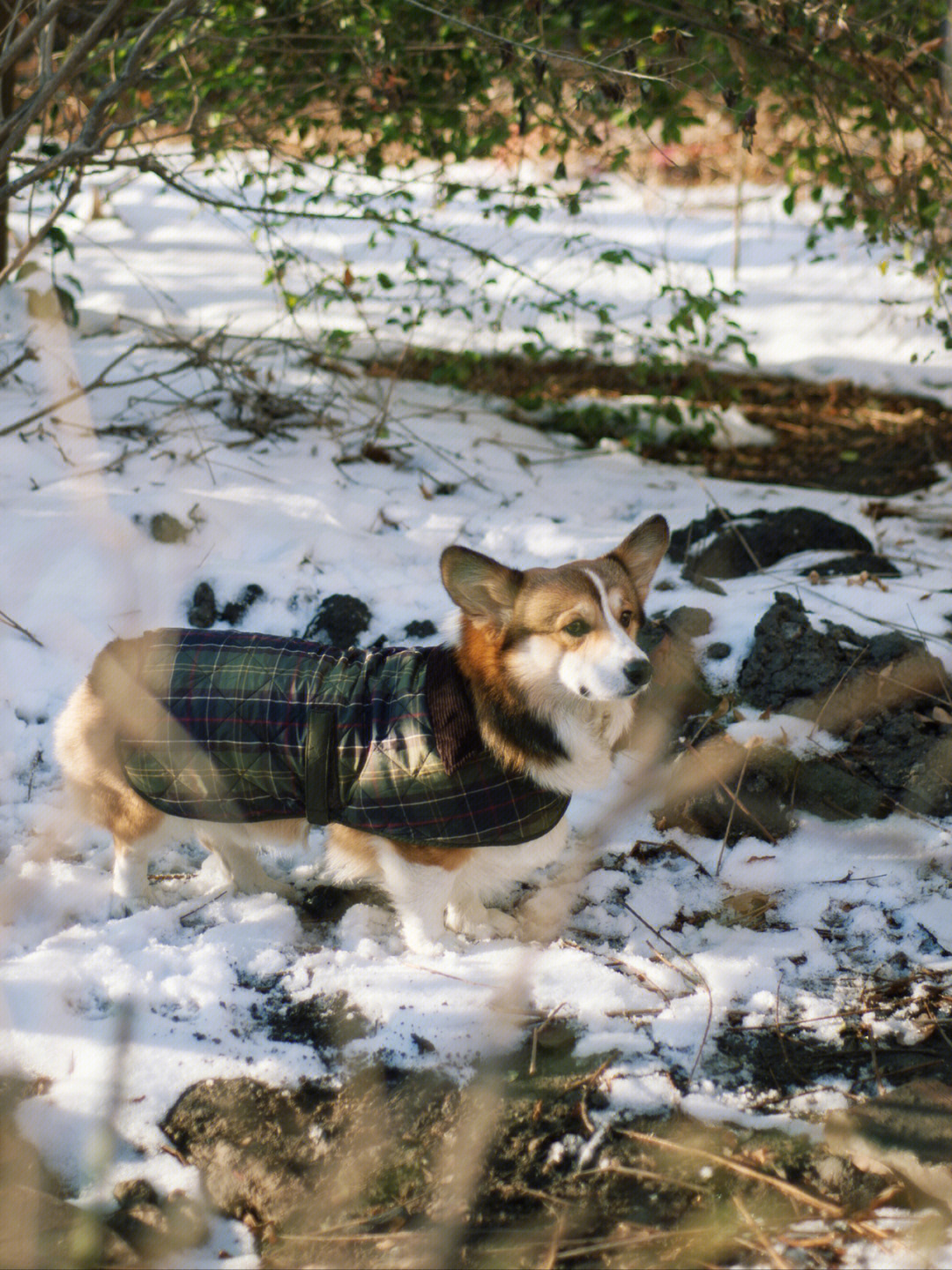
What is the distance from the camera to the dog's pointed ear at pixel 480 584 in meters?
2.67

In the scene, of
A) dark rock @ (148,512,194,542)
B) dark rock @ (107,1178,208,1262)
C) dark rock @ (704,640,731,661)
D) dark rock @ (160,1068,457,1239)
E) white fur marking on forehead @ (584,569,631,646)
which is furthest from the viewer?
dark rock @ (148,512,194,542)

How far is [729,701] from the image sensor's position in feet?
12.7

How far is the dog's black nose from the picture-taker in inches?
101

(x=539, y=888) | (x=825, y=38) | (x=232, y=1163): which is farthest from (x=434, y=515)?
(x=232, y=1163)

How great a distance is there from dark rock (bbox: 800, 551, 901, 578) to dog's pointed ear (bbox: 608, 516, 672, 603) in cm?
173

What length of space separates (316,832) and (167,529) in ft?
5.89

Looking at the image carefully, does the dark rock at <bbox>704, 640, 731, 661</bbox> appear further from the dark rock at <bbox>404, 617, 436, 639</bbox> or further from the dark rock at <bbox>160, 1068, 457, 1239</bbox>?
the dark rock at <bbox>160, 1068, 457, 1239</bbox>

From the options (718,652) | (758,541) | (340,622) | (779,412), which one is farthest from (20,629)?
(779,412)

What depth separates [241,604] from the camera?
4414 mm

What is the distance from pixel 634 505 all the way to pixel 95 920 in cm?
364

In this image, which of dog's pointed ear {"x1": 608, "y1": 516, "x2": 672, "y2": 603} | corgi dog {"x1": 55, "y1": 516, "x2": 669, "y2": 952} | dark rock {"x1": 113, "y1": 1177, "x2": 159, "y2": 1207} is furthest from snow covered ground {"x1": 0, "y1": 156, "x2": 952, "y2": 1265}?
dog's pointed ear {"x1": 608, "y1": 516, "x2": 672, "y2": 603}

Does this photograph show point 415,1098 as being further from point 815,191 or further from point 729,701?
point 815,191

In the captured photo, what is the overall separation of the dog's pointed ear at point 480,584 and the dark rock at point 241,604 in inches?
73.6

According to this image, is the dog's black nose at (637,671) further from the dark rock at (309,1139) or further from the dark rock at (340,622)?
the dark rock at (340,622)
